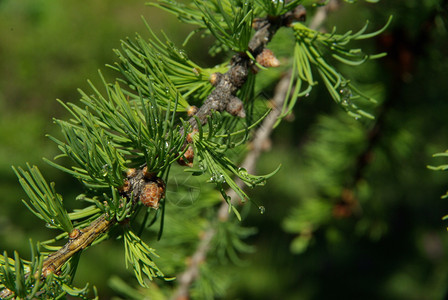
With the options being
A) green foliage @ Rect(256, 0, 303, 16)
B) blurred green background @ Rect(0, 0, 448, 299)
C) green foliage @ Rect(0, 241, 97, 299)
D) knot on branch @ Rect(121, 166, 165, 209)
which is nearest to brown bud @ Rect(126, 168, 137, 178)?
knot on branch @ Rect(121, 166, 165, 209)

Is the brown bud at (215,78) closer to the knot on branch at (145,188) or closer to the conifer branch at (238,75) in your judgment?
the conifer branch at (238,75)

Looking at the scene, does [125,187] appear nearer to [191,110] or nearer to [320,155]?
[191,110]

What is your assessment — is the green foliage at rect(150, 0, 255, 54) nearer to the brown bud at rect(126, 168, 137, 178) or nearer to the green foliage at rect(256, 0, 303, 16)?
the green foliage at rect(256, 0, 303, 16)

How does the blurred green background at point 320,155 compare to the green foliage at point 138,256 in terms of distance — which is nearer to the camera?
the green foliage at point 138,256

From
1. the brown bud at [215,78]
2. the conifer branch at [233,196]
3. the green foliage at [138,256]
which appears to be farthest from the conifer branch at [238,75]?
the conifer branch at [233,196]

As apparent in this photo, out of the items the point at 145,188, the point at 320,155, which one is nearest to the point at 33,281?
the point at 145,188

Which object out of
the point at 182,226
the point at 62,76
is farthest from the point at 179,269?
the point at 62,76
